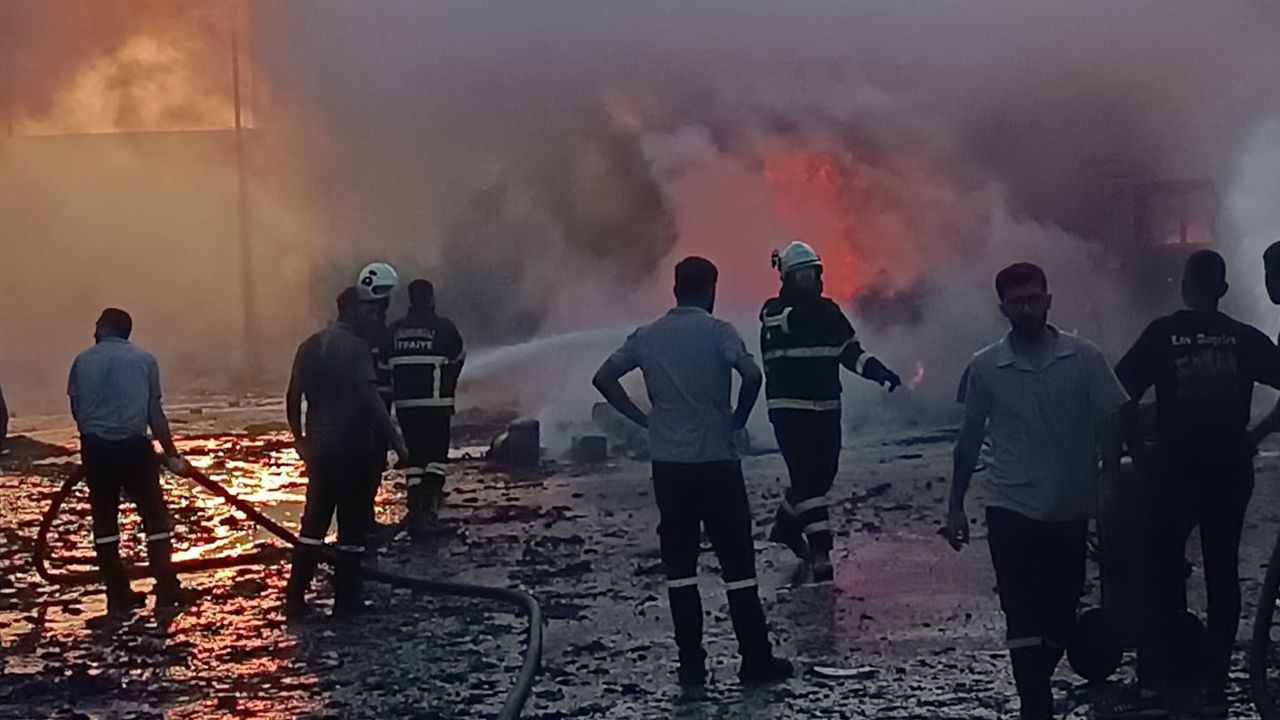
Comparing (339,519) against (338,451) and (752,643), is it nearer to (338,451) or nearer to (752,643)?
(338,451)

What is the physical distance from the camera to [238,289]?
36.6 m

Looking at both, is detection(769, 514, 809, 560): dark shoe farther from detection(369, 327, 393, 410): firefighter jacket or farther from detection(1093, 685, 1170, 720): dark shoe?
detection(369, 327, 393, 410): firefighter jacket

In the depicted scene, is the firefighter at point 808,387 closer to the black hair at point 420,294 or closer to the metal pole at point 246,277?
the black hair at point 420,294

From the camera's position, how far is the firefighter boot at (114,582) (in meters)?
8.80

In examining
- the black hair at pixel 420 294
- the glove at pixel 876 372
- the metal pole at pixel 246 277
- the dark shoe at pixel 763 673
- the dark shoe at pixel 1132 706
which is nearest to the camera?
the dark shoe at pixel 1132 706

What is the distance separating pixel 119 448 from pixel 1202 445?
563 centimetres

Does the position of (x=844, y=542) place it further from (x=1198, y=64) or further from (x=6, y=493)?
(x=1198, y=64)

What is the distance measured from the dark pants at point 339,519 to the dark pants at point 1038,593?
13.5ft

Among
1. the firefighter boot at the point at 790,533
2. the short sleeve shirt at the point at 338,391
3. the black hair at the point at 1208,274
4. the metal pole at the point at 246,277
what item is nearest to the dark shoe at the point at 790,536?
the firefighter boot at the point at 790,533

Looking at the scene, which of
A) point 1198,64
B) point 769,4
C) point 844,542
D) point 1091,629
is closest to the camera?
point 1091,629

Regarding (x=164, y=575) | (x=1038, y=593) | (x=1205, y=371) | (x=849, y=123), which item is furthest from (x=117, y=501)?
(x=849, y=123)

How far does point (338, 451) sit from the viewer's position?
8.59m

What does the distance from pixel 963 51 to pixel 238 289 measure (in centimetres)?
2274

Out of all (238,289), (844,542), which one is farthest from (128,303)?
(844,542)
